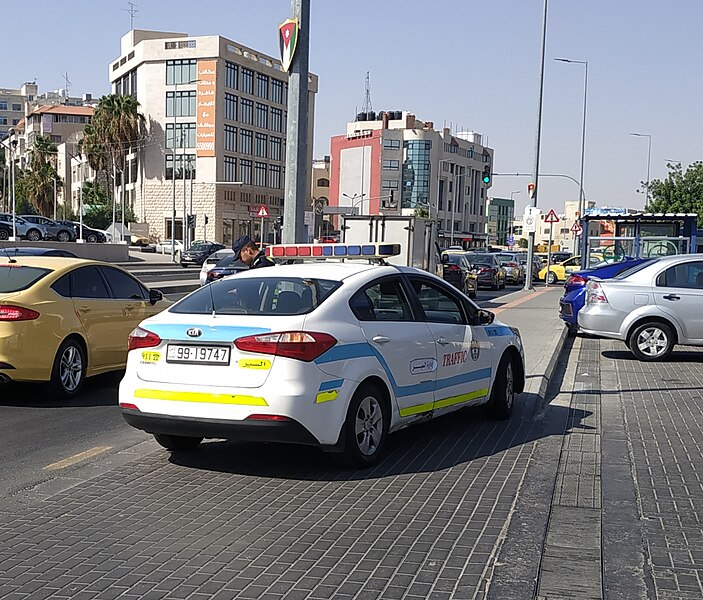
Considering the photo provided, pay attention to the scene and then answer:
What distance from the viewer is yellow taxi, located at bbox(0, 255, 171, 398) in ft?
29.1

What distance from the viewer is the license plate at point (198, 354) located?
6.26 m

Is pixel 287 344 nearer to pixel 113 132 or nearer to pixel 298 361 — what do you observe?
pixel 298 361

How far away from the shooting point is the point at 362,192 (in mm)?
121250

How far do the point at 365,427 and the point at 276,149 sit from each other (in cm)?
9141

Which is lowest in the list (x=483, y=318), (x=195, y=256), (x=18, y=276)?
(x=195, y=256)

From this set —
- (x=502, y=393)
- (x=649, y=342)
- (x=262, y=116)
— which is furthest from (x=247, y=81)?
(x=502, y=393)

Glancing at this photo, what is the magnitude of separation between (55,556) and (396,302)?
11.4ft

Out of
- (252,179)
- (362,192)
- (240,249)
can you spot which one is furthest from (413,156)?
(240,249)

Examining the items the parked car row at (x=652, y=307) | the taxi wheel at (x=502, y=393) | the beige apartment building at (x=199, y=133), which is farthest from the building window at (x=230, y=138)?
the taxi wheel at (x=502, y=393)

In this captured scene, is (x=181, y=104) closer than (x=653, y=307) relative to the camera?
No

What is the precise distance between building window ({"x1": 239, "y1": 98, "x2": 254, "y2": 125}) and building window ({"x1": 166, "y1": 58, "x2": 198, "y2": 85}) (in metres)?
5.97

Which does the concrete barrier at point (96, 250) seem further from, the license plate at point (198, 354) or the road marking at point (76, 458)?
the license plate at point (198, 354)

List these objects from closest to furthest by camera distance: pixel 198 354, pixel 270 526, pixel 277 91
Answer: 1. pixel 270 526
2. pixel 198 354
3. pixel 277 91

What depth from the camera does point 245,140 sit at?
90.1 metres
